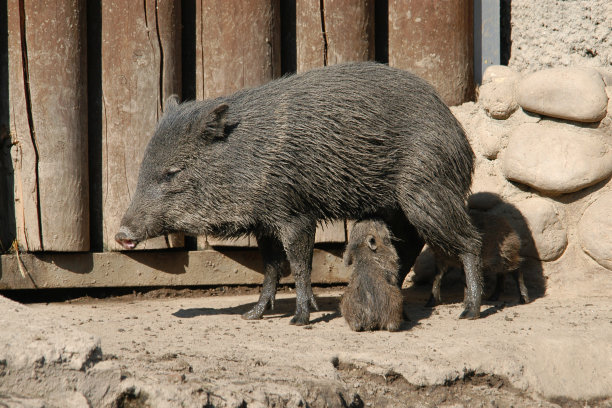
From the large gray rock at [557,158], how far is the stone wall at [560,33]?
0.68 meters

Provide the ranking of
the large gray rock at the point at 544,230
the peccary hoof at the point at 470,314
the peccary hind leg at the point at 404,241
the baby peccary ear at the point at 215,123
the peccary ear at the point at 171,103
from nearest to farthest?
the baby peccary ear at the point at 215,123
the peccary hoof at the point at 470,314
the peccary ear at the point at 171,103
the peccary hind leg at the point at 404,241
the large gray rock at the point at 544,230

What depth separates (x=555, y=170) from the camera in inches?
227

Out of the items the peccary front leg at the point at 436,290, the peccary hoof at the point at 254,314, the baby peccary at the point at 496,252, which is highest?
the baby peccary at the point at 496,252

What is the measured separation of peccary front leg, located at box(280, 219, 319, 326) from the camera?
195 inches

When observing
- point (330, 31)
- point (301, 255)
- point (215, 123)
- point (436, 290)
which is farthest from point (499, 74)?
point (215, 123)

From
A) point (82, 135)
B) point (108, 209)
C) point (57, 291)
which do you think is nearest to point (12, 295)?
point (57, 291)

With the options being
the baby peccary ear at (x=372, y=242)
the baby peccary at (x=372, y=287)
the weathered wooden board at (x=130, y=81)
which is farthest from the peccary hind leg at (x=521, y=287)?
the weathered wooden board at (x=130, y=81)

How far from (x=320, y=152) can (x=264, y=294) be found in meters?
1.08

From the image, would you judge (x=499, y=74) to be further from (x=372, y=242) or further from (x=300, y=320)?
(x=300, y=320)

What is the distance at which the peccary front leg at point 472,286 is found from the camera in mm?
5094

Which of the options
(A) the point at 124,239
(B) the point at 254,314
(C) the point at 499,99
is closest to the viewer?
(A) the point at 124,239

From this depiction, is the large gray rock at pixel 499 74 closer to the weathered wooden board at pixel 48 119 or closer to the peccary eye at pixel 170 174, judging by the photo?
the peccary eye at pixel 170 174

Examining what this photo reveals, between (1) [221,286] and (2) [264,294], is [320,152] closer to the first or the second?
(2) [264,294]

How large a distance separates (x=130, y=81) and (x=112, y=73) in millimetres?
145
